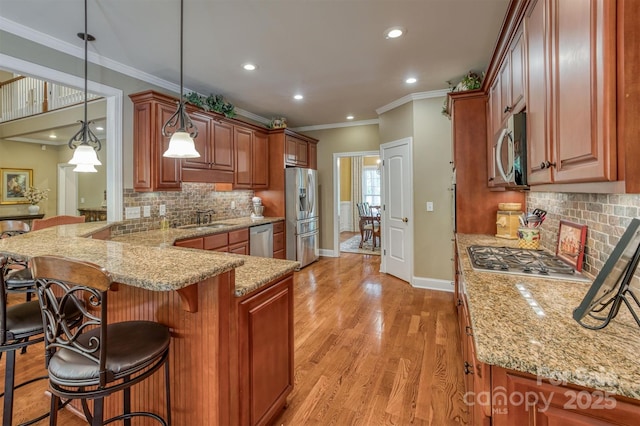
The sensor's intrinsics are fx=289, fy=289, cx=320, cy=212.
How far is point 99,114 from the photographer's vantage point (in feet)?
12.3

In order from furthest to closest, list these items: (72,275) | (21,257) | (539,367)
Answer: (21,257), (72,275), (539,367)

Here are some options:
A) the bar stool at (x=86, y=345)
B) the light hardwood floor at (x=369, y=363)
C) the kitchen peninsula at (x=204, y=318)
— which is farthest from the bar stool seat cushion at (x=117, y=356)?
the light hardwood floor at (x=369, y=363)

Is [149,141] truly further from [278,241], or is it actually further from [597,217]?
[597,217]

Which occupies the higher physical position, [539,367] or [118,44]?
[118,44]

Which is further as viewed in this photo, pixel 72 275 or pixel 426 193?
pixel 426 193

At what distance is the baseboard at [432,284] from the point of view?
12.7 ft

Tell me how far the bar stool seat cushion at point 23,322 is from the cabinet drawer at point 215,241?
185 centimetres

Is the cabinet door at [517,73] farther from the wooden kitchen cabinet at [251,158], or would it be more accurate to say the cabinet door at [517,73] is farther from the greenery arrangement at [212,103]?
the wooden kitchen cabinet at [251,158]

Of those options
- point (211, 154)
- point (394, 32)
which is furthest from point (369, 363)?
point (211, 154)

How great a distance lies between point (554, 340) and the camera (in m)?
0.86

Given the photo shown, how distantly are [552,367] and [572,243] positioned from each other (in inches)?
49.1

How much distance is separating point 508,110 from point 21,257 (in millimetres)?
2854

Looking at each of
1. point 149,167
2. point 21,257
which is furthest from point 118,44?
point 21,257

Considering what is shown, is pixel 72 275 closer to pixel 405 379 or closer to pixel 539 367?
pixel 539 367
